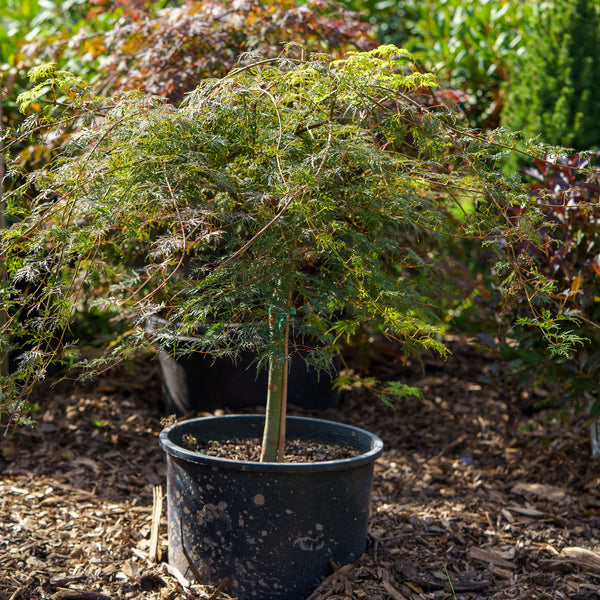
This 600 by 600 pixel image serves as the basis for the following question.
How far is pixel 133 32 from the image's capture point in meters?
3.04

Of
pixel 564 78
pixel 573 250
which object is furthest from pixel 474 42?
pixel 573 250

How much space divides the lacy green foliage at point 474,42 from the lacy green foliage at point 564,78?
32 cm

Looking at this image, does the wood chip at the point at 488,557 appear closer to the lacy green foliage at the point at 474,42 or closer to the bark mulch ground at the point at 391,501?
the bark mulch ground at the point at 391,501

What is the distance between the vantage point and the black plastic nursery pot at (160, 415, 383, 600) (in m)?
1.81

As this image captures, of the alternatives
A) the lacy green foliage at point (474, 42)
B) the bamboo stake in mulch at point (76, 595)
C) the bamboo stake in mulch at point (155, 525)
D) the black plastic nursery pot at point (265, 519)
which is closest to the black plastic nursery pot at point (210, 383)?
the bamboo stake in mulch at point (155, 525)

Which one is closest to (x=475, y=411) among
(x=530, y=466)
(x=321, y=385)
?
(x=530, y=466)

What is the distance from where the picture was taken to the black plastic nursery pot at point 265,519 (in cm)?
181

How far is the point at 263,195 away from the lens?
157 centimetres

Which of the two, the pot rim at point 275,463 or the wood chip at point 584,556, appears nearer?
the pot rim at point 275,463

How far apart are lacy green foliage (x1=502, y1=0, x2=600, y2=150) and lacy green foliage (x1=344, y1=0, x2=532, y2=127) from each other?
32cm

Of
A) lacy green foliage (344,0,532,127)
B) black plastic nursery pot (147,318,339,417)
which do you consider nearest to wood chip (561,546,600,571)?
black plastic nursery pot (147,318,339,417)

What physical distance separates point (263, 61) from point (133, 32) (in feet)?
5.28

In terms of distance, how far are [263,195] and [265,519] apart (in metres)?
0.90

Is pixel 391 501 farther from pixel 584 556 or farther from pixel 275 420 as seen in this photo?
pixel 275 420
